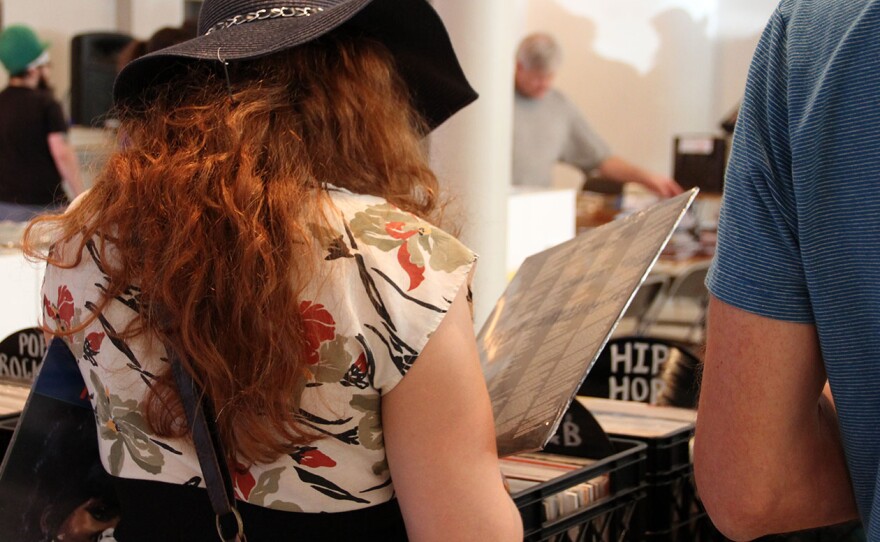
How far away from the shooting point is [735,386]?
0.83m

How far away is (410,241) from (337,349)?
0.13m

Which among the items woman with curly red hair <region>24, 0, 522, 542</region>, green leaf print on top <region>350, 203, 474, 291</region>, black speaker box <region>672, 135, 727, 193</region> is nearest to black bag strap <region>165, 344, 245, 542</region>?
woman with curly red hair <region>24, 0, 522, 542</region>

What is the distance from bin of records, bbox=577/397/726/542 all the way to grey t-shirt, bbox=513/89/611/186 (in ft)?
15.1

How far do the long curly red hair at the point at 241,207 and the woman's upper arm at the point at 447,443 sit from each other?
10 cm

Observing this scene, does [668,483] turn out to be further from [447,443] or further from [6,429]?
[6,429]

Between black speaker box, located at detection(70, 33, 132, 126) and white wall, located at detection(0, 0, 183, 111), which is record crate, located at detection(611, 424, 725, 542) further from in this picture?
white wall, located at detection(0, 0, 183, 111)

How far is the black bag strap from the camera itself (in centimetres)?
103

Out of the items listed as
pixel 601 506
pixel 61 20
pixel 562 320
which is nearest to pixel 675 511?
pixel 601 506

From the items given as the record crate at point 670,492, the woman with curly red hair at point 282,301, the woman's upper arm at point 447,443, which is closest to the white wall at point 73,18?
the woman with curly red hair at point 282,301

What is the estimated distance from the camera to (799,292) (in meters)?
0.79

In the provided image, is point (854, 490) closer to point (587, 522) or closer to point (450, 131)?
point (587, 522)

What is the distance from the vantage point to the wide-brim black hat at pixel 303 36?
1.07 meters

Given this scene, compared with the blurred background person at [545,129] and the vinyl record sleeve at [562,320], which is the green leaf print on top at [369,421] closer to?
the vinyl record sleeve at [562,320]

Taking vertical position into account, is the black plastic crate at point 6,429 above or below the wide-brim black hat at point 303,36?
below
